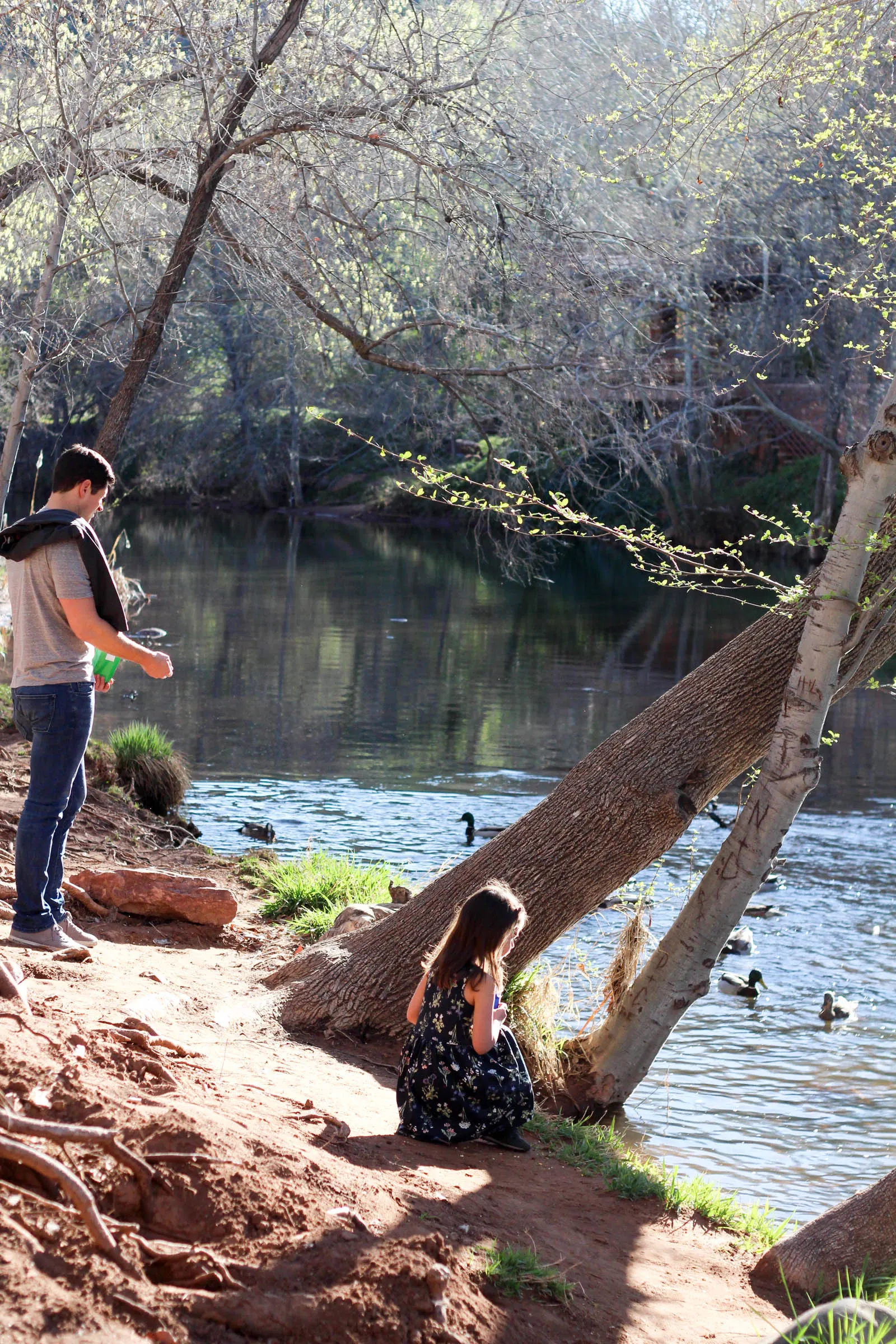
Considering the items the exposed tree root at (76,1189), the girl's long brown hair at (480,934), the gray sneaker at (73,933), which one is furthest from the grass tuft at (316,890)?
the exposed tree root at (76,1189)

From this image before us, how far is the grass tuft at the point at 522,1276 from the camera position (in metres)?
3.38

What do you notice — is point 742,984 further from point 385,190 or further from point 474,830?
point 385,190

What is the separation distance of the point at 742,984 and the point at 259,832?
4.05 meters

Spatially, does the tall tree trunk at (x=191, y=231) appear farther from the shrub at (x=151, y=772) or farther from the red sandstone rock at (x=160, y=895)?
the shrub at (x=151, y=772)

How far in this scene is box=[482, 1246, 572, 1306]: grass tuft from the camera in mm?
3377

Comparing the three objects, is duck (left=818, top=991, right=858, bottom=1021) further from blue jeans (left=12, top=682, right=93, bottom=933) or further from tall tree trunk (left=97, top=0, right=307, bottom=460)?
tall tree trunk (left=97, top=0, right=307, bottom=460)

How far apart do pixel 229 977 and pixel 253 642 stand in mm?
14146

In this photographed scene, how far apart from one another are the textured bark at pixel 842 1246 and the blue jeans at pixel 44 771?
9.43ft

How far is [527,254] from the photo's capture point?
26.9 ft

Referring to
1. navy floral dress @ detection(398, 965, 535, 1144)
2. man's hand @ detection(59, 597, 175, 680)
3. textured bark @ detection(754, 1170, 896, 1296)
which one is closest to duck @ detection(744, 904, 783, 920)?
navy floral dress @ detection(398, 965, 535, 1144)

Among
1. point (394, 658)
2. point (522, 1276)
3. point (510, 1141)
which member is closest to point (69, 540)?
point (510, 1141)

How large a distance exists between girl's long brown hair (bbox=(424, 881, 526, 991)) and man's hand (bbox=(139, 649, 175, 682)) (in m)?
1.33

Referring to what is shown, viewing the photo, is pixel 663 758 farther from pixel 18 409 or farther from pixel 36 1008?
pixel 18 409

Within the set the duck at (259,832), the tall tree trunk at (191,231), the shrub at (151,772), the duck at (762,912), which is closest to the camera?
the tall tree trunk at (191,231)
